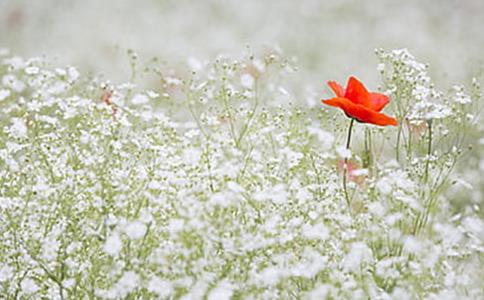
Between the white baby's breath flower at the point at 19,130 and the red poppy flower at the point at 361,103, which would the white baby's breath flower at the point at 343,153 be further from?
the white baby's breath flower at the point at 19,130

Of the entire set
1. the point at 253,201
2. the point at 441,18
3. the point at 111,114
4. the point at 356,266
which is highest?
the point at 441,18

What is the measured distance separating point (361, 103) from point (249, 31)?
223cm

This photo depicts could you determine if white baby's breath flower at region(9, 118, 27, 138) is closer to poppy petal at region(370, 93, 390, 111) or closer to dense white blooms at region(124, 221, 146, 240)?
dense white blooms at region(124, 221, 146, 240)

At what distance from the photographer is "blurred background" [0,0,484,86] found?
10.5ft

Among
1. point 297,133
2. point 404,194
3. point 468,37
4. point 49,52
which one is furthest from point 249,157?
point 468,37

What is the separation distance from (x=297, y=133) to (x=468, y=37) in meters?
2.28

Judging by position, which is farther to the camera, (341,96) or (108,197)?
(341,96)

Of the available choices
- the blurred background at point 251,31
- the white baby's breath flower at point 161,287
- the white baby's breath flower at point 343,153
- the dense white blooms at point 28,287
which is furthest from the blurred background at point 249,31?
the white baby's breath flower at point 161,287

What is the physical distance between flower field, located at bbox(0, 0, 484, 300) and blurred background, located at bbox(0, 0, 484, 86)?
177cm

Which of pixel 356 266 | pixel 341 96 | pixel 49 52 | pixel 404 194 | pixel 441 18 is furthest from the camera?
pixel 441 18

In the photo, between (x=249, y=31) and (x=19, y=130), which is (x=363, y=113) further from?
(x=249, y=31)

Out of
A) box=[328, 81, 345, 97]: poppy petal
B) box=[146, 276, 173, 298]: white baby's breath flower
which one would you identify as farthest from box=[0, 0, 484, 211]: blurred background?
box=[146, 276, 173, 298]: white baby's breath flower

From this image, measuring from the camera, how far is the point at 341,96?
1.30 metres

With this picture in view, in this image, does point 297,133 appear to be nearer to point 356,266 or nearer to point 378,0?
point 356,266
